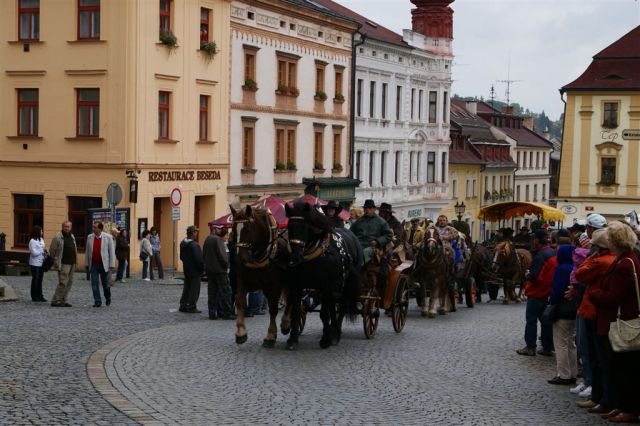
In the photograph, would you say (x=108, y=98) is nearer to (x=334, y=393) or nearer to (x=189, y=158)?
(x=189, y=158)

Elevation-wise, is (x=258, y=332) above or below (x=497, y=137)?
below

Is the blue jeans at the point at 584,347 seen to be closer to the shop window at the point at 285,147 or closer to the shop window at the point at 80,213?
the shop window at the point at 80,213

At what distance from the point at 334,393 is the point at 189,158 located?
29951 mm

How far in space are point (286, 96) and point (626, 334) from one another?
39.0 meters

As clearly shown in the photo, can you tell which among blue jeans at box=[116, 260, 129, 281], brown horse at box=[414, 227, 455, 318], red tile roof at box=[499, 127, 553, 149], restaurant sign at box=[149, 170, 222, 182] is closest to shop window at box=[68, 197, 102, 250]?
restaurant sign at box=[149, 170, 222, 182]

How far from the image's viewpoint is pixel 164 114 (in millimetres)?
41062

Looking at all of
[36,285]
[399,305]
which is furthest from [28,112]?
[399,305]

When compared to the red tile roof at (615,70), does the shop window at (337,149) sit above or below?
below

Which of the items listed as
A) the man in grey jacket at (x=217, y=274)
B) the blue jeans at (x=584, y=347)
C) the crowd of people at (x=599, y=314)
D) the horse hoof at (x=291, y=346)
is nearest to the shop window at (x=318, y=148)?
the man in grey jacket at (x=217, y=274)

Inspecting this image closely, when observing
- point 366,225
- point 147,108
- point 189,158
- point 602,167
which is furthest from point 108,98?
point 602,167

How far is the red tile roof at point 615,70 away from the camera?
6938 cm

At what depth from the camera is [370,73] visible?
58.8 meters

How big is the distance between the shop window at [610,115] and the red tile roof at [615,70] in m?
1.02

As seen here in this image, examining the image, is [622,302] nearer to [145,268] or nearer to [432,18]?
[145,268]
